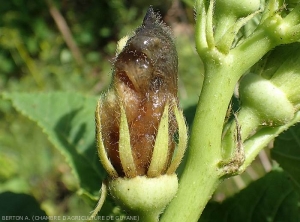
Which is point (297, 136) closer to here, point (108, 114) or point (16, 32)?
point (108, 114)

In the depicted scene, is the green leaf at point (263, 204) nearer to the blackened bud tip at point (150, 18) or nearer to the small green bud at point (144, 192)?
the small green bud at point (144, 192)

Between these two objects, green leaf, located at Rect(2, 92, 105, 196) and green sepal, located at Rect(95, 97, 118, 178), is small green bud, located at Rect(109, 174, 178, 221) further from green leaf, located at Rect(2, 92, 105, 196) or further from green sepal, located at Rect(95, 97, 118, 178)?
green leaf, located at Rect(2, 92, 105, 196)

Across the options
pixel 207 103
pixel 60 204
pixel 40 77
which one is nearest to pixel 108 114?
pixel 207 103

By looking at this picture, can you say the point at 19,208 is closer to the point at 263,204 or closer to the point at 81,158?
the point at 81,158

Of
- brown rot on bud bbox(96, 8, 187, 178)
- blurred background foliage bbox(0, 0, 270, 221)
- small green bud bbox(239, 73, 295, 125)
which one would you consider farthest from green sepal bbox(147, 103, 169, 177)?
blurred background foliage bbox(0, 0, 270, 221)

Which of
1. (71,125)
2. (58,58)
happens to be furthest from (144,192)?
(58,58)
